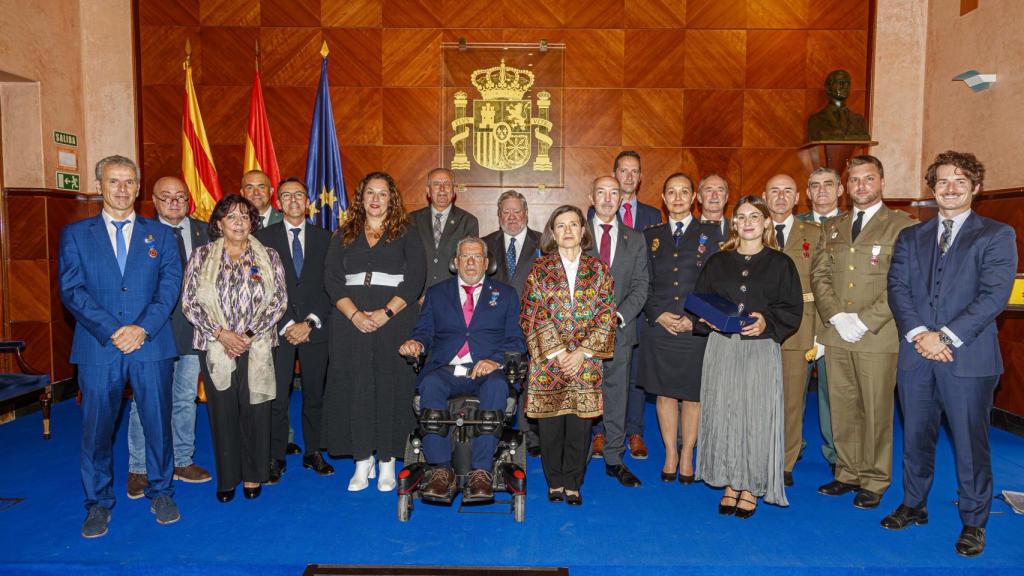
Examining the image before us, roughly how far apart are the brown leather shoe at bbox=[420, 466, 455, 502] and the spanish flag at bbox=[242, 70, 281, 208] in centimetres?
407

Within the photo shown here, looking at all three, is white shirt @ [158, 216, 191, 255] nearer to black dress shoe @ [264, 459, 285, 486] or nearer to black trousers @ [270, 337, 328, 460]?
black trousers @ [270, 337, 328, 460]

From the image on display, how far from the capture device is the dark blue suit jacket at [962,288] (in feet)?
10.0

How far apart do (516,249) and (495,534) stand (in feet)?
7.06

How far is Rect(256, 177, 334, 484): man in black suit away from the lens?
4014mm

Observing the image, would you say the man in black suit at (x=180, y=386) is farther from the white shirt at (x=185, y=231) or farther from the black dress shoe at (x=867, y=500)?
the black dress shoe at (x=867, y=500)

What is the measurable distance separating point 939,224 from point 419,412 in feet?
9.56

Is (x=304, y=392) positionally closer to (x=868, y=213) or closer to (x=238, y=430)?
(x=238, y=430)

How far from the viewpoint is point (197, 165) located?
6312 millimetres

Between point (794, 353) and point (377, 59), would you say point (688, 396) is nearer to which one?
point (794, 353)

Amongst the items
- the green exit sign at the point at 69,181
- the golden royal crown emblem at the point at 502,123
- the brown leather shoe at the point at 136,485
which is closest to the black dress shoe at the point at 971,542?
the brown leather shoe at the point at 136,485

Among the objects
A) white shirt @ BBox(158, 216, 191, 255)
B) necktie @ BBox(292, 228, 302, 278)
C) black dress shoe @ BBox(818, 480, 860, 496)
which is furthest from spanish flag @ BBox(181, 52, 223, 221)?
black dress shoe @ BBox(818, 480, 860, 496)

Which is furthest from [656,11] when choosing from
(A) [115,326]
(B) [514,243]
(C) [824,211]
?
(A) [115,326]

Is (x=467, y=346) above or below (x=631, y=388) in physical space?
above

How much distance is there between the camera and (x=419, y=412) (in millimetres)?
3430
